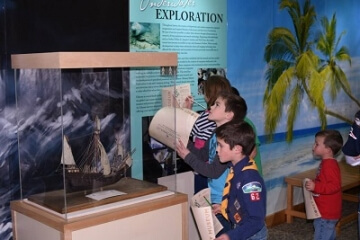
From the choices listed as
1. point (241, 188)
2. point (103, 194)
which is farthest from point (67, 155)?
point (241, 188)

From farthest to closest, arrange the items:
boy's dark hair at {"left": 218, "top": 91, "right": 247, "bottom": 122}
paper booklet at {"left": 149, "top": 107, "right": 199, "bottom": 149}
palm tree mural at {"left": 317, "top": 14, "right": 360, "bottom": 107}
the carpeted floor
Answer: palm tree mural at {"left": 317, "top": 14, "right": 360, "bottom": 107} < the carpeted floor < paper booklet at {"left": 149, "top": 107, "right": 199, "bottom": 149} < boy's dark hair at {"left": 218, "top": 91, "right": 247, "bottom": 122}

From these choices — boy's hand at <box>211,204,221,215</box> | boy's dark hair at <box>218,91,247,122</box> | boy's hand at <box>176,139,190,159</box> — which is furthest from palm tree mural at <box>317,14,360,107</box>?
boy's hand at <box>211,204,221,215</box>

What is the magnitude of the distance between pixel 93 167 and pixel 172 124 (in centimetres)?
55

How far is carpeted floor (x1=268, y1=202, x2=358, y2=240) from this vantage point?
4.50m

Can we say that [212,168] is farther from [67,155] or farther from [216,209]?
[67,155]

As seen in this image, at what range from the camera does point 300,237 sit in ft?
14.8

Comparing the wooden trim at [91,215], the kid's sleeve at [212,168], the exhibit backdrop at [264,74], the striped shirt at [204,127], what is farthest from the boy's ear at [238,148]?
the exhibit backdrop at [264,74]

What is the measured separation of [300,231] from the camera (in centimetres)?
466

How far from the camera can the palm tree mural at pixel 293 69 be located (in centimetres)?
455

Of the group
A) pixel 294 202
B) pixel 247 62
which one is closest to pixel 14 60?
pixel 247 62

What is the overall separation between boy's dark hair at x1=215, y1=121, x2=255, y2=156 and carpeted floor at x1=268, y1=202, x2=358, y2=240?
2.17 m

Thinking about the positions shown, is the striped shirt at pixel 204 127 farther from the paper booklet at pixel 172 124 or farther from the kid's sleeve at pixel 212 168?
the kid's sleeve at pixel 212 168

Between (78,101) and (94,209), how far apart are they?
0.57m

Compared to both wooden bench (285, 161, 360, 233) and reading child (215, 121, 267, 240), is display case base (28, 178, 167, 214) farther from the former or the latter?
wooden bench (285, 161, 360, 233)
